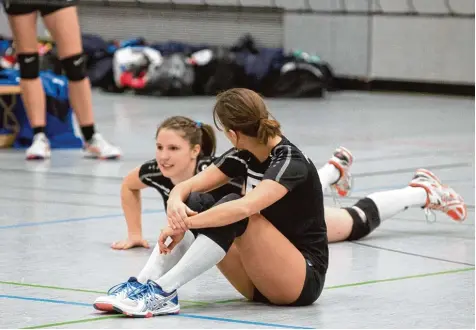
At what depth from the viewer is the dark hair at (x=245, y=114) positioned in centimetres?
Result: 334

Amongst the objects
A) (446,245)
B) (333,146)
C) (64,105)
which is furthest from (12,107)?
(446,245)

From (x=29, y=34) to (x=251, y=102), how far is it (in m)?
4.05

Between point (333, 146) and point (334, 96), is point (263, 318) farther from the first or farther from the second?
point (334, 96)

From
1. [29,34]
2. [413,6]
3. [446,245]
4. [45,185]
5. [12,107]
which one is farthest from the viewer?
[413,6]

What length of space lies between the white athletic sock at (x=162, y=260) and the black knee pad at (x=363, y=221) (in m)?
1.34

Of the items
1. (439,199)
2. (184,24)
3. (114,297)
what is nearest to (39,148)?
A: (439,199)

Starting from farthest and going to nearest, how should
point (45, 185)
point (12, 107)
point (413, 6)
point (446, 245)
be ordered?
point (413, 6) → point (12, 107) → point (45, 185) → point (446, 245)

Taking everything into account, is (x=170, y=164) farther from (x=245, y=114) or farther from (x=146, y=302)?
(x=146, y=302)

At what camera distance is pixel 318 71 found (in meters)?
12.2

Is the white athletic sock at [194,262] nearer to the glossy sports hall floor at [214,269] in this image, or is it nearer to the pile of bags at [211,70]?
the glossy sports hall floor at [214,269]

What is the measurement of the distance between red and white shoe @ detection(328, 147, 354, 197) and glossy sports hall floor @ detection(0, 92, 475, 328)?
0.85 ft

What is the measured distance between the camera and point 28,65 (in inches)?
280

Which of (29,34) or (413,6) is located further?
(413,6)

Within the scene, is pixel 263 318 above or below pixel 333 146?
above
